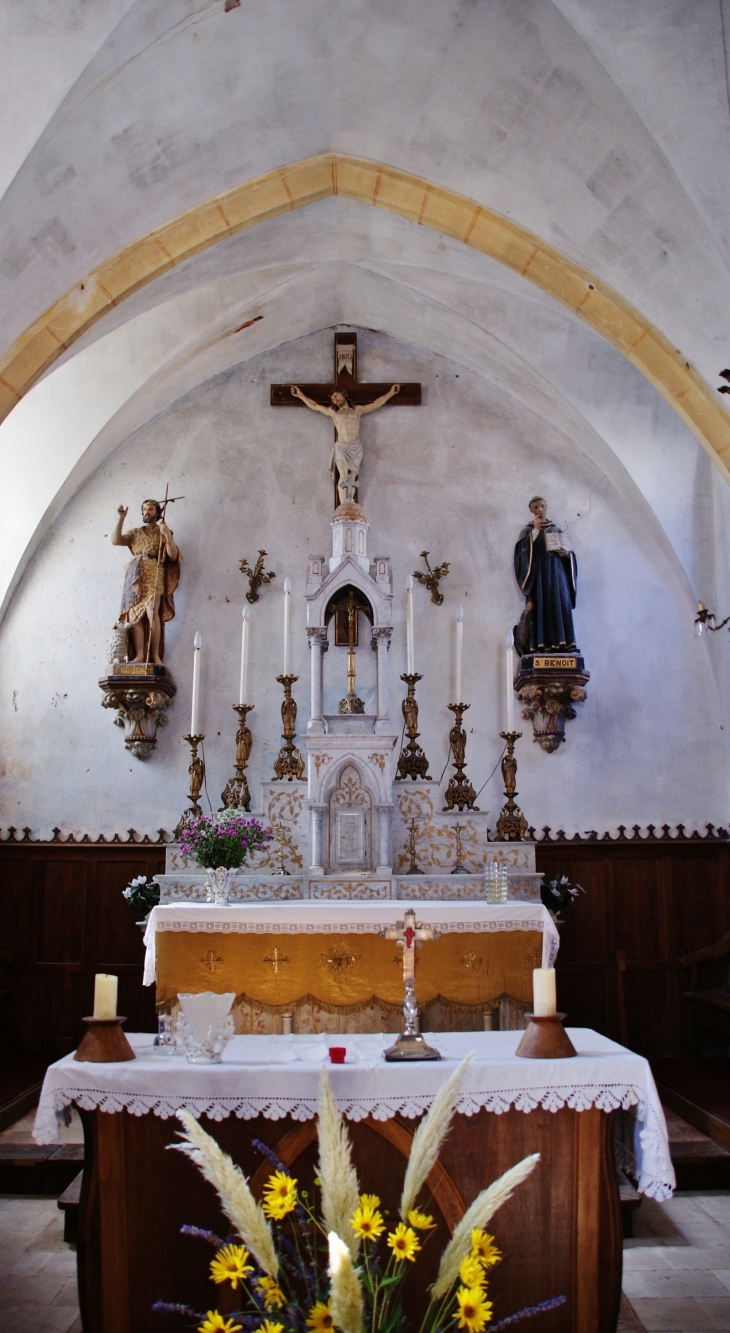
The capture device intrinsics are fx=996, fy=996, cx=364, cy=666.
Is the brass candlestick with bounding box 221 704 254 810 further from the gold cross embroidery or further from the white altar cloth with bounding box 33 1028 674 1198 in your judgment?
the white altar cloth with bounding box 33 1028 674 1198

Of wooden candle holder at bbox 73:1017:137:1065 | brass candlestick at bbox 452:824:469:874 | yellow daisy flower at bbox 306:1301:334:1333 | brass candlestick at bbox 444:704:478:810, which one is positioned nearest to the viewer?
yellow daisy flower at bbox 306:1301:334:1333

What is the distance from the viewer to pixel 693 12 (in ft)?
16.9

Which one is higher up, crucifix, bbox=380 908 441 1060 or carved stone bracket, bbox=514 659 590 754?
carved stone bracket, bbox=514 659 590 754

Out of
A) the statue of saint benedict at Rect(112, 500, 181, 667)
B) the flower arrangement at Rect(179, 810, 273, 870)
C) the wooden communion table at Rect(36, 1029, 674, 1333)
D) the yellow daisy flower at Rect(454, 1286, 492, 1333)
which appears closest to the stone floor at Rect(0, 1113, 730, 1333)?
the wooden communion table at Rect(36, 1029, 674, 1333)

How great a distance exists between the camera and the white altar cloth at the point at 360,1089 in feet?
11.3

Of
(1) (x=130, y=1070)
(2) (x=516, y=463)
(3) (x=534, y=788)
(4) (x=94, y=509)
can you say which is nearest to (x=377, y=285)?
(2) (x=516, y=463)

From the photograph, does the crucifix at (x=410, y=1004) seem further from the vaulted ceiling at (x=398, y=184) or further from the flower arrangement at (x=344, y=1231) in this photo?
the vaulted ceiling at (x=398, y=184)

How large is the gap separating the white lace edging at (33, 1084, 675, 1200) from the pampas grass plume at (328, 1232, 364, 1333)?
1556 mm

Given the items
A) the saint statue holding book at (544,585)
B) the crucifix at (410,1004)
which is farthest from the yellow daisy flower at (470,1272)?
the saint statue holding book at (544,585)

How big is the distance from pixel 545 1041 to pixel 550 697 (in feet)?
18.2

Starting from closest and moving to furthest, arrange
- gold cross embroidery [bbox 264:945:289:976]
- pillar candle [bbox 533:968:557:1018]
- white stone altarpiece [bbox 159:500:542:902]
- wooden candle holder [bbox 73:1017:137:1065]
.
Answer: wooden candle holder [bbox 73:1017:137:1065] → pillar candle [bbox 533:968:557:1018] → gold cross embroidery [bbox 264:945:289:976] → white stone altarpiece [bbox 159:500:542:902]

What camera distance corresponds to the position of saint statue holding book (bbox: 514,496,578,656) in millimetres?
9016

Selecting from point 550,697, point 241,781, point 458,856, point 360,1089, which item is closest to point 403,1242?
point 360,1089

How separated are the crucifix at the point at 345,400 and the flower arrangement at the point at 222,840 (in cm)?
379
